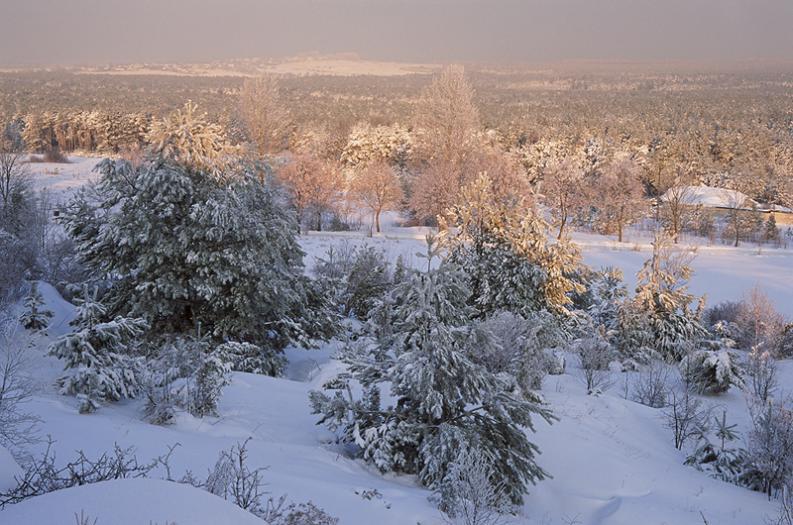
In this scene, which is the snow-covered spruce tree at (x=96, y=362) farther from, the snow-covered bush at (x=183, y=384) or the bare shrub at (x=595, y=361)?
the bare shrub at (x=595, y=361)

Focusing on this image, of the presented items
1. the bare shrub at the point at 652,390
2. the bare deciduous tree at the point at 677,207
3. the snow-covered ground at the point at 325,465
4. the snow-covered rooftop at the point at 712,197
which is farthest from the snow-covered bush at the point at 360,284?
the snow-covered rooftop at the point at 712,197

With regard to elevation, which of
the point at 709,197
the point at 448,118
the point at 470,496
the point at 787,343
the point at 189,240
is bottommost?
the point at 787,343

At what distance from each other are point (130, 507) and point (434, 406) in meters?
4.35

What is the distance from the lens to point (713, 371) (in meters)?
14.0

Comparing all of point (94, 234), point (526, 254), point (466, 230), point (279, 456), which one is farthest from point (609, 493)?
point (94, 234)

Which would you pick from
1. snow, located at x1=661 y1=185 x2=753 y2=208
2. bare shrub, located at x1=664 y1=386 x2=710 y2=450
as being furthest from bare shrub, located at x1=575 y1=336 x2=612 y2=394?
snow, located at x1=661 y1=185 x2=753 y2=208

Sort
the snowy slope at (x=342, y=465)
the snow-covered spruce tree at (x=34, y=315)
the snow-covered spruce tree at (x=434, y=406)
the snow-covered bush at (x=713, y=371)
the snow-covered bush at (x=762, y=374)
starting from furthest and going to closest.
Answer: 1. the snow-covered bush at (x=713, y=371)
2. the snow-covered bush at (x=762, y=374)
3. the snow-covered spruce tree at (x=34, y=315)
4. the snow-covered spruce tree at (x=434, y=406)
5. the snowy slope at (x=342, y=465)

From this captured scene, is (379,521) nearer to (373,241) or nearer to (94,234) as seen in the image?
(94,234)

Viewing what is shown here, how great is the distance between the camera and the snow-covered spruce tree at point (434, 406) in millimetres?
6969

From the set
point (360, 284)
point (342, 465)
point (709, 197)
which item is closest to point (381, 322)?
point (342, 465)

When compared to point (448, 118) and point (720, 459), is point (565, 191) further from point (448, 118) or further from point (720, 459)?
point (720, 459)

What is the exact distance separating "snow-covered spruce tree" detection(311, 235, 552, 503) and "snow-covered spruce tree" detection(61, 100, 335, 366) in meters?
4.58

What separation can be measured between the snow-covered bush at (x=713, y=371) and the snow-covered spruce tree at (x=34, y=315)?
12.5m

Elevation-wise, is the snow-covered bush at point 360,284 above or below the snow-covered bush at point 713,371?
above
